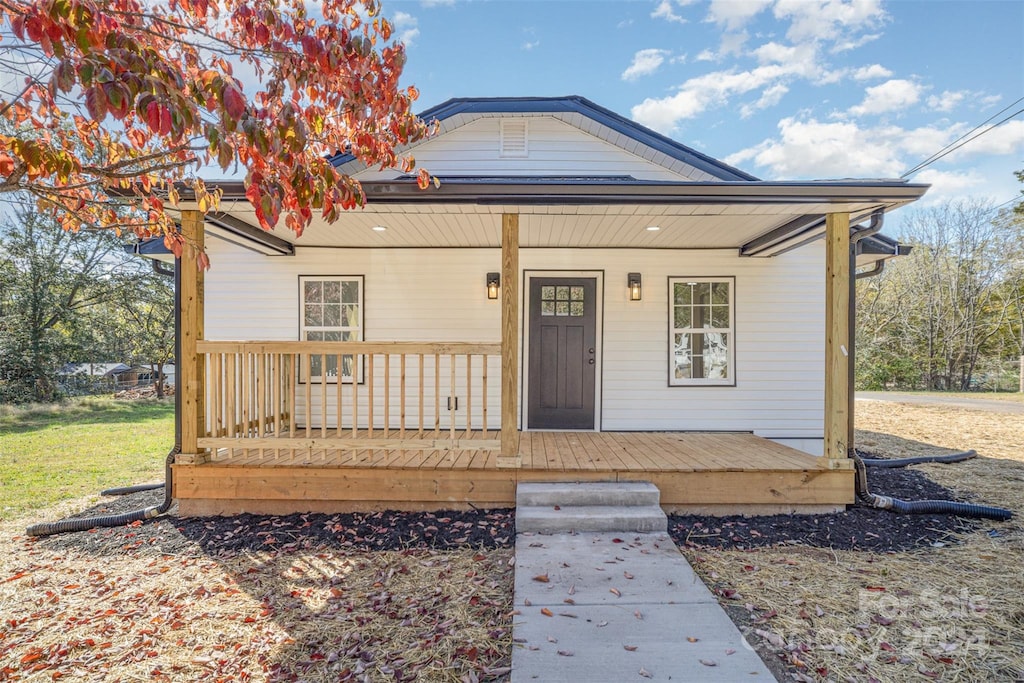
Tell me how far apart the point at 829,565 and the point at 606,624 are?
6.32 ft

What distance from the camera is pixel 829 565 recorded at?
349cm

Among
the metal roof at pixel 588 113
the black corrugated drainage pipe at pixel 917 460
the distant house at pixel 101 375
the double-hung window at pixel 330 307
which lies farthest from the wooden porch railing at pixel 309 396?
the distant house at pixel 101 375

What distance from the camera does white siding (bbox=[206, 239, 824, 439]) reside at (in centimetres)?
628

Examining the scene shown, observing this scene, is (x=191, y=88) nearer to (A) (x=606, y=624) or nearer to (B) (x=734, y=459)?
(A) (x=606, y=624)

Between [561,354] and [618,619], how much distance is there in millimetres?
3913

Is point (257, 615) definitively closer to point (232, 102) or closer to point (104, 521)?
point (104, 521)

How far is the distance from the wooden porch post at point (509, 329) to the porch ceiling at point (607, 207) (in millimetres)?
228

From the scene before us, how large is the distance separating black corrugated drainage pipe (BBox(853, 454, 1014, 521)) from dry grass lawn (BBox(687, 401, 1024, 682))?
10cm

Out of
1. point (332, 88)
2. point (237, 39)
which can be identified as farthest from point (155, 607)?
point (237, 39)

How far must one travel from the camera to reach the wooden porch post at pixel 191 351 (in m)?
4.27

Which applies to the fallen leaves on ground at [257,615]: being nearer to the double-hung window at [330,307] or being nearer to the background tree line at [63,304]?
the double-hung window at [330,307]

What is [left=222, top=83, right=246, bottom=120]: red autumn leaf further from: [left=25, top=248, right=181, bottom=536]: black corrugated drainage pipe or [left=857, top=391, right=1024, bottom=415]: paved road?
[left=857, top=391, right=1024, bottom=415]: paved road

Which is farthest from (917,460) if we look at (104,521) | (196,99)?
(104,521)

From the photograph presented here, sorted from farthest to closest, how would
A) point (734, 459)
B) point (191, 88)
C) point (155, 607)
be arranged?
point (734, 459) → point (155, 607) → point (191, 88)
